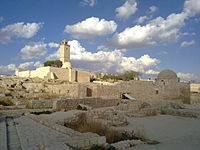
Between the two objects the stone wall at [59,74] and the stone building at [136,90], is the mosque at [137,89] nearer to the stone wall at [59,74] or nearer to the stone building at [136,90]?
the stone building at [136,90]

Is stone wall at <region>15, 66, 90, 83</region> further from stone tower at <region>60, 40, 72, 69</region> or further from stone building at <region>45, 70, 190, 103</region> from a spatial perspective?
stone building at <region>45, 70, 190, 103</region>

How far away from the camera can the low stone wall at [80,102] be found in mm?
14734

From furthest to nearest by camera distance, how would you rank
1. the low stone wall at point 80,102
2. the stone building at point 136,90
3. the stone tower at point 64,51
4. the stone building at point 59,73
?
the stone tower at point 64,51, the stone building at point 59,73, the stone building at point 136,90, the low stone wall at point 80,102

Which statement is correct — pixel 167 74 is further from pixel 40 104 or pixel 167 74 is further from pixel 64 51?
pixel 64 51

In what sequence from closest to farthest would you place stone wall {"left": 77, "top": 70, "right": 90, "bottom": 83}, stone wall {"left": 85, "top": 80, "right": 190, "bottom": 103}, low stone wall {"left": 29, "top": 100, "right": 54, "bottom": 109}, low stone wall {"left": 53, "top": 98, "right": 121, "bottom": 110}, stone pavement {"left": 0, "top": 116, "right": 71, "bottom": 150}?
stone pavement {"left": 0, "top": 116, "right": 71, "bottom": 150}, low stone wall {"left": 53, "top": 98, "right": 121, "bottom": 110}, low stone wall {"left": 29, "top": 100, "right": 54, "bottom": 109}, stone wall {"left": 85, "top": 80, "right": 190, "bottom": 103}, stone wall {"left": 77, "top": 70, "right": 90, "bottom": 83}

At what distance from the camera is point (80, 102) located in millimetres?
16125

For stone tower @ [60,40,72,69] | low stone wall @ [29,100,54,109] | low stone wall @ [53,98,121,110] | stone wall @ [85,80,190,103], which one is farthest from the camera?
stone tower @ [60,40,72,69]

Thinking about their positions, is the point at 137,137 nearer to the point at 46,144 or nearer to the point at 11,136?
the point at 46,144

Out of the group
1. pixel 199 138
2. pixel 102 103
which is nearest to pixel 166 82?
pixel 102 103

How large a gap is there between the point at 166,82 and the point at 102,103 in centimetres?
1401

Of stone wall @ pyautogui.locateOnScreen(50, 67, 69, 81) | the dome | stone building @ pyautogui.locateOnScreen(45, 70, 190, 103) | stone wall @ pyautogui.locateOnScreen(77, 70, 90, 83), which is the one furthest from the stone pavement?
stone wall @ pyautogui.locateOnScreen(77, 70, 90, 83)

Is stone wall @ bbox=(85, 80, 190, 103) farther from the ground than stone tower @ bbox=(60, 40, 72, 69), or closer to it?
closer to it

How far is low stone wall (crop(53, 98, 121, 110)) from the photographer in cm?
1473

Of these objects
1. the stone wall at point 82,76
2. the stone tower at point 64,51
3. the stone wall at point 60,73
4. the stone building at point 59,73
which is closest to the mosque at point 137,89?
the stone building at point 59,73
